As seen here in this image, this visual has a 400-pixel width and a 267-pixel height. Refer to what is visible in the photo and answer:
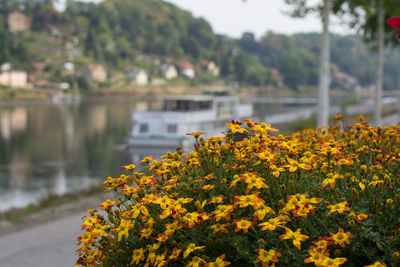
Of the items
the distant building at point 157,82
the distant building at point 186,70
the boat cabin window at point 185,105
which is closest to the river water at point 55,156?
the boat cabin window at point 185,105

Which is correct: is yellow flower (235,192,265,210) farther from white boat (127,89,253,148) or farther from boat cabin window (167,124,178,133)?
boat cabin window (167,124,178,133)

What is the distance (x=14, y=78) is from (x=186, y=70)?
7734 centimetres

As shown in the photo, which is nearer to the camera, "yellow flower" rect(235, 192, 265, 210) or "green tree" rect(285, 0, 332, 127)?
"yellow flower" rect(235, 192, 265, 210)

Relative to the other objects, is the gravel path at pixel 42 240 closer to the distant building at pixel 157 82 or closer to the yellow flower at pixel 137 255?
the yellow flower at pixel 137 255

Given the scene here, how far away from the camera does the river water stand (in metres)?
21.0

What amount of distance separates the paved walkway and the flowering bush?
3258 millimetres

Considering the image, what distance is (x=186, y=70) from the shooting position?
178500mm

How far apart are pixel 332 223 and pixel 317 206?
0.44 feet

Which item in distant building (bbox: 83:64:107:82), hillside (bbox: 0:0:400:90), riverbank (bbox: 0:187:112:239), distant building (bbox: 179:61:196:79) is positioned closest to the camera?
riverbank (bbox: 0:187:112:239)

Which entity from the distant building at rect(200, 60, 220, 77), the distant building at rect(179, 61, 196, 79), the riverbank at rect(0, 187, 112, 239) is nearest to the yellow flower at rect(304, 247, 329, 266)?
the riverbank at rect(0, 187, 112, 239)

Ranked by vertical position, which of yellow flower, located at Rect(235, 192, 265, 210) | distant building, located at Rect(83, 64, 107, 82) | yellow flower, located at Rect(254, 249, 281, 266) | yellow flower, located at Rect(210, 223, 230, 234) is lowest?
yellow flower, located at Rect(254, 249, 281, 266)

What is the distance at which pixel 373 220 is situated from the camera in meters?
2.41

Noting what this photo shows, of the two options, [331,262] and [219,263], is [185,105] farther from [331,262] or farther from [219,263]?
[331,262]

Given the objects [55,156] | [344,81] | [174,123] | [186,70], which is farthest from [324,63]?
[344,81]
